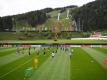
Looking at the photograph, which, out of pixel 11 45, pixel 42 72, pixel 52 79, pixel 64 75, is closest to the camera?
pixel 52 79

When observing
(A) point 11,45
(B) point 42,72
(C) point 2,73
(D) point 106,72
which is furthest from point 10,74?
(A) point 11,45

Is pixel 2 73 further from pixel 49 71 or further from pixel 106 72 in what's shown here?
pixel 106 72

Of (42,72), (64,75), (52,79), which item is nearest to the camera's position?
(52,79)

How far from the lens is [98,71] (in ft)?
127

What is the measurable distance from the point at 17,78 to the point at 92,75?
8.64 meters

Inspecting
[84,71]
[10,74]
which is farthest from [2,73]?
[84,71]

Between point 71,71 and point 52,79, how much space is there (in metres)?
6.72

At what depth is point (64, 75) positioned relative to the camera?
35406 mm

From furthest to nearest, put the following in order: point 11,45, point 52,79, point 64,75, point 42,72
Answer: point 11,45 → point 42,72 → point 64,75 → point 52,79

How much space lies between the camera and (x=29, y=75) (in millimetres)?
34125

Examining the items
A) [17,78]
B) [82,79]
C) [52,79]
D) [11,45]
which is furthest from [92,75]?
[11,45]

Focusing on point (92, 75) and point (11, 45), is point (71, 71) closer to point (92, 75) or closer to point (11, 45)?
point (92, 75)

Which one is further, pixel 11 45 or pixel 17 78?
pixel 11 45

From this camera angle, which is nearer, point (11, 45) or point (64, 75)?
point (64, 75)
